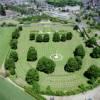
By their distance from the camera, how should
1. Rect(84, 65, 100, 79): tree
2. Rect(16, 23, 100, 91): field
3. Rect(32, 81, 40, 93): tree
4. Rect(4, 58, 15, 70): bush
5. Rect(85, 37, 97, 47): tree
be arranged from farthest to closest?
Rect(85, 37, 97, 47): tree, Rect(4, 58, 15, 70): bush, Rect(84, 65, 100, 79): tree, Rect(16, 23, 100, 91): field, Rect(32, 81, 40, 93): tree

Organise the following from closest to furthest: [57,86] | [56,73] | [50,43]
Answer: [57,86] → [56,73] → [50,43]

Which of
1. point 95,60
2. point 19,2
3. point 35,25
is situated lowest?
point 19,2

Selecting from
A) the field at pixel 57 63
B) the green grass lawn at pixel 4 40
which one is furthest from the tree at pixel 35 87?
the green grass lawn at pixel 4 40

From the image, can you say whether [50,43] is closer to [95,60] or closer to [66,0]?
[95,60]

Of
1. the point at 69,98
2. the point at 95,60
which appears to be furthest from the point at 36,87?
the point at 95,60

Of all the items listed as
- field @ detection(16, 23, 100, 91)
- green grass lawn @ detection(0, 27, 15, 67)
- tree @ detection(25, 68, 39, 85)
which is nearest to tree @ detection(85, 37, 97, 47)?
field @ detection(16, 23, 100, 91)

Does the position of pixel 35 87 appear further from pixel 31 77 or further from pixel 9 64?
pixel 9 64

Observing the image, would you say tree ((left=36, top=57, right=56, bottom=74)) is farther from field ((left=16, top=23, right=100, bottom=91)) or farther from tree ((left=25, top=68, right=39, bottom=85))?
tree ((left=25, top=68, right=39, bottom=85))
